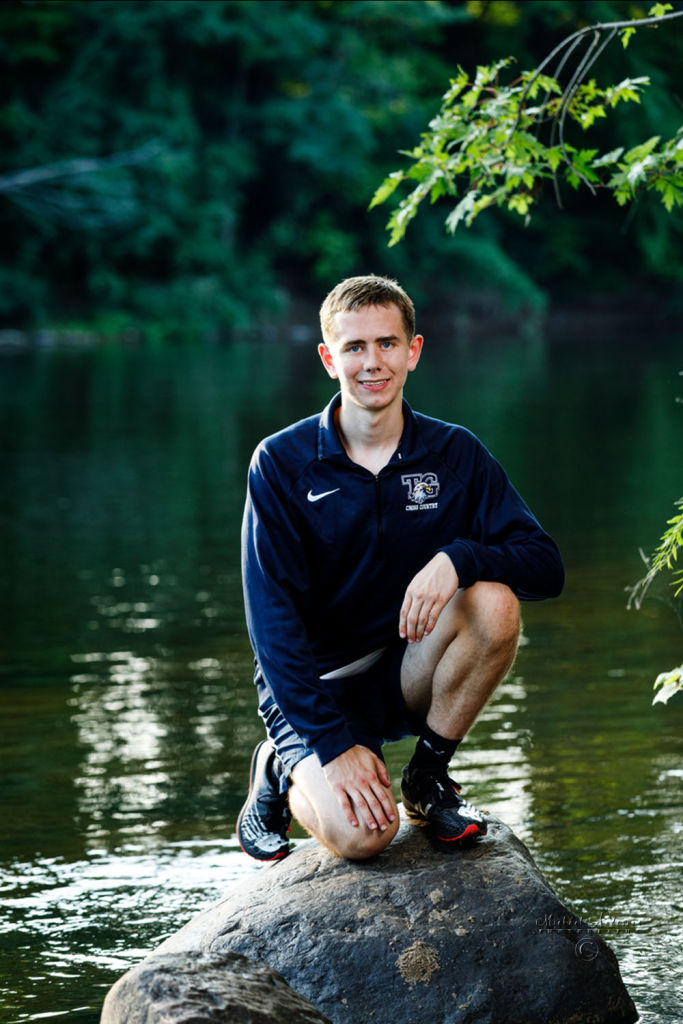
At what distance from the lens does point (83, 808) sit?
5.38m

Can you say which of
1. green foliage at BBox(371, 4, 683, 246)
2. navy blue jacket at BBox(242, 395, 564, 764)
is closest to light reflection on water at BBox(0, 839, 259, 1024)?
navy blue jacket at BBox(242, 395, 564, 764)

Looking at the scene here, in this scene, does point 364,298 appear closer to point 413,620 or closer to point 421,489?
point 421,489

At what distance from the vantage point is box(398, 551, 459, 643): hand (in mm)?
3879

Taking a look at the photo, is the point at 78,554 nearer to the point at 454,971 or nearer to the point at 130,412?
the point at 454,971

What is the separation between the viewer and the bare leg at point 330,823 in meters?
3.84

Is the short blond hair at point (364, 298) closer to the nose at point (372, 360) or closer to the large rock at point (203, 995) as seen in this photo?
the nose at point (372, 360)

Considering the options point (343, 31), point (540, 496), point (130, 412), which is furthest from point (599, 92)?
point (343, 31)

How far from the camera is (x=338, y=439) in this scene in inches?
163

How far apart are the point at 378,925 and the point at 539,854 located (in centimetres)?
119

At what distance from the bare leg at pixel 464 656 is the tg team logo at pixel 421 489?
0.27 m

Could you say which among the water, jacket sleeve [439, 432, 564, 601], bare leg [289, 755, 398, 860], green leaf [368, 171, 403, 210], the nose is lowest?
the water

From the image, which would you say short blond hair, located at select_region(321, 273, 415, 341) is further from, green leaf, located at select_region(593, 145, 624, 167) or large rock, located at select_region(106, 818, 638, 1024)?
large rock, located at select_region(106, 818, 638, 1024)

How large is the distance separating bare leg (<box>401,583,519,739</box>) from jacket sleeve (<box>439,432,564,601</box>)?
6 centimetres

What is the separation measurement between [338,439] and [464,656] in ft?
2.19
